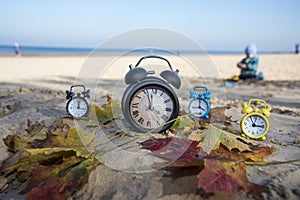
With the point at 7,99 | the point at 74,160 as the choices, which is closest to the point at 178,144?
the point at 74,160

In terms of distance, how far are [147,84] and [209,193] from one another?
0.71 meters

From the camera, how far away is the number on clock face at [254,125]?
183 cm

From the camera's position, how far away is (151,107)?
5.26 feet

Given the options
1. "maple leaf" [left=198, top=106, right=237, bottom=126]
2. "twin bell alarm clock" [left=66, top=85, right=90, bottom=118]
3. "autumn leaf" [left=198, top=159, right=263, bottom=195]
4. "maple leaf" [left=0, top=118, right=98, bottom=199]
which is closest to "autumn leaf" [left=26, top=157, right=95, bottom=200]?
"maple leaf" [left=0, top=118, right=98, bottom=199]

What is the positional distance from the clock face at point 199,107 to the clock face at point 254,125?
0.30 meters

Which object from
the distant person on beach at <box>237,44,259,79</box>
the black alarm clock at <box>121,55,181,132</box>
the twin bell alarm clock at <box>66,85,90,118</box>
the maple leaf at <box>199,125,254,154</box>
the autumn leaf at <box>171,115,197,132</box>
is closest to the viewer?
the maple leaf at <box>199,125,254,154</box>

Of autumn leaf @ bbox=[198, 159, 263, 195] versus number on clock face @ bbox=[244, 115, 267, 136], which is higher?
number on clock face @ bbox=[244, 115, 267, 136]

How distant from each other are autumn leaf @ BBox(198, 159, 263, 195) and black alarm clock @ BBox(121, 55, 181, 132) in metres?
0.52

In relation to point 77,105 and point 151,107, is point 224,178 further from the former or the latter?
point 77,105

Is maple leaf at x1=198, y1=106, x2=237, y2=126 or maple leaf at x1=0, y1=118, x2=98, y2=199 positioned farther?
maple leaf at x1=198, y1=106, x2=237, y2=126

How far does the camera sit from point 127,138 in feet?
5.60

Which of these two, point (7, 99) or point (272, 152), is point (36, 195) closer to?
point (272, 152)

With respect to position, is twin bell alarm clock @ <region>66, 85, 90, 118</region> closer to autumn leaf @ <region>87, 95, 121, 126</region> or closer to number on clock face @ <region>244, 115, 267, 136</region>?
autumn leaf @ <region>87, 95, 121, 126</region>

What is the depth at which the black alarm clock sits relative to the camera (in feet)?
5.16
